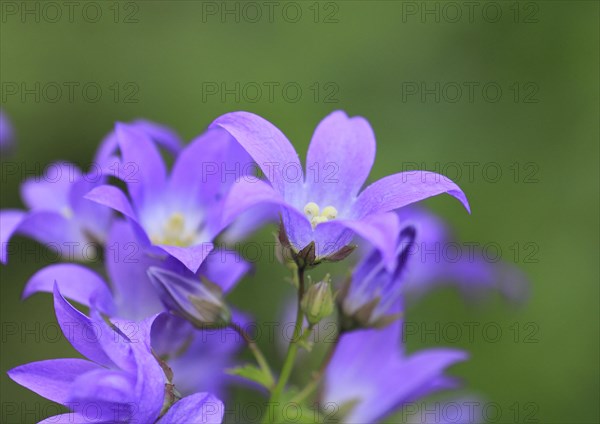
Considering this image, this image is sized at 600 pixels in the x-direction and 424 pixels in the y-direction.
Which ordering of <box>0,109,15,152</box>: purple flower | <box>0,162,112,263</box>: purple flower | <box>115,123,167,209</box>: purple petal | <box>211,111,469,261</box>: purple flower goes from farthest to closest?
<box>0,109,15,152</box>: purple flower, <box>0,162,112,263</box>: purple flower, <box>115,123,167,209</box>: purple petal, <box>211,111,469,261</box>: purple flower

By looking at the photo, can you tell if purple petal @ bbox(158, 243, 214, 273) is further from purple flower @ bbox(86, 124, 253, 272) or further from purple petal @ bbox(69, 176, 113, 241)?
purple petal @ bbox(69, 176, 113, 241)

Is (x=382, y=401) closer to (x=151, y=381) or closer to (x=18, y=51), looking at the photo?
(x=151, y=381)

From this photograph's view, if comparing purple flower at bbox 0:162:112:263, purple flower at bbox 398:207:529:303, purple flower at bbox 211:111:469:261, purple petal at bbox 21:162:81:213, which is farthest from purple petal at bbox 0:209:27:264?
purple flower at bbox 398:207:529:303

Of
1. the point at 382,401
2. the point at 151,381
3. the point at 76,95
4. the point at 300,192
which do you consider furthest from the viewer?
the point at 76,95

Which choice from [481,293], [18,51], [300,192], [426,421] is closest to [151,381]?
[300,192]

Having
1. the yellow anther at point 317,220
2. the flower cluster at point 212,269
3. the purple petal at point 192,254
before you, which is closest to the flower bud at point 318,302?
the flower cluster at point 212,269

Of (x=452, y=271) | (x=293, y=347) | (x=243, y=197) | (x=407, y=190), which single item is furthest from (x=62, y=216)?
(x=452, y=271)
